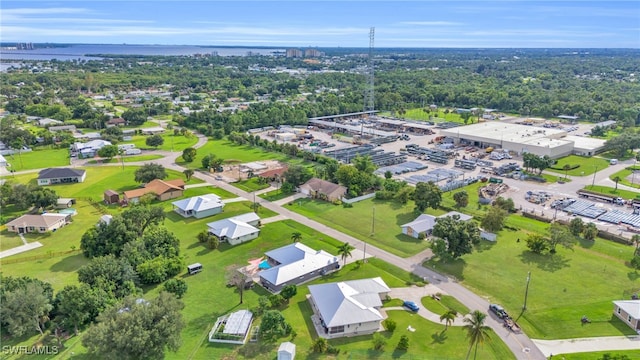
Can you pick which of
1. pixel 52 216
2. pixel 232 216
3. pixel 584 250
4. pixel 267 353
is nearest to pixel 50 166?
pixel 52 216

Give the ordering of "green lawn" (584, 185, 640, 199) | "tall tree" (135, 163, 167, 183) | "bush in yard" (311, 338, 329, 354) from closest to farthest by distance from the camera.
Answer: "bush in yard" (311, 338, 329, 354)
"green lawn" (584, 185, 640, 199)
"tall tree" (135, 163, 167, 183)

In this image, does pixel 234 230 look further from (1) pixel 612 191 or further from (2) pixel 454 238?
(1) pixel 612 191

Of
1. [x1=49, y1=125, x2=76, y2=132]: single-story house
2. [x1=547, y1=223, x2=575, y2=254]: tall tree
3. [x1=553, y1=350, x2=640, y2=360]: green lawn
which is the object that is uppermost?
[x1=49, y1=125, x2=76, y2=132]: single-story house

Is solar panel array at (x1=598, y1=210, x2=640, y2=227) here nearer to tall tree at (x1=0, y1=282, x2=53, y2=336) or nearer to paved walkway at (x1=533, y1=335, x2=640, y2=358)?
paved walkway at (x1=533, y1=335, x2=640, y2=358)

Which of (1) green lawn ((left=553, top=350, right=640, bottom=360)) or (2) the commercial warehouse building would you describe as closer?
(1) green lawn ((left=553, top=350, right=640, bottom=360))

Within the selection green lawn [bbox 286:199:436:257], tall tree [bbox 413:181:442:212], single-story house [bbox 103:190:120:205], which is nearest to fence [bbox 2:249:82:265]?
single-story house [bbox 103:190:120:205]

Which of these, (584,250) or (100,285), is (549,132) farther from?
(100,285)

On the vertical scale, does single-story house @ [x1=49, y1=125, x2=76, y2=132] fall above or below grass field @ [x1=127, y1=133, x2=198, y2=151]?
above

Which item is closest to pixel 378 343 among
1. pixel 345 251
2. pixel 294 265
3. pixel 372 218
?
pixel 294 265
